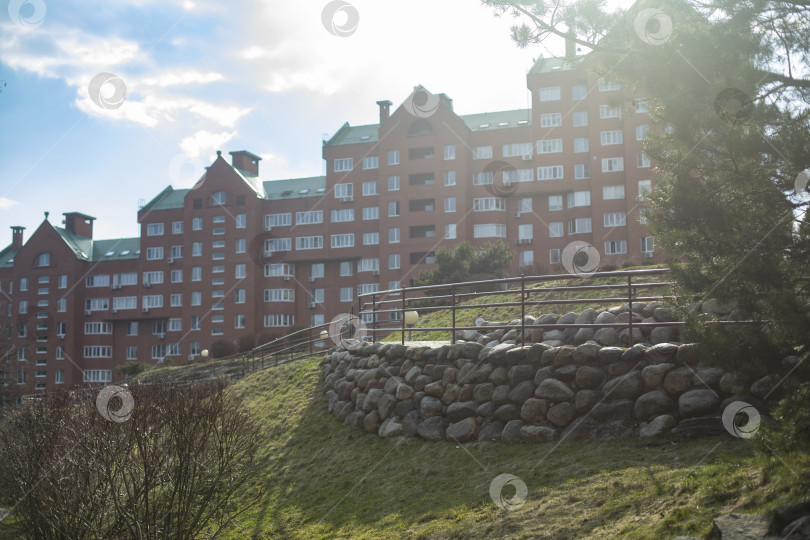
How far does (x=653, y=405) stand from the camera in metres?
9.66

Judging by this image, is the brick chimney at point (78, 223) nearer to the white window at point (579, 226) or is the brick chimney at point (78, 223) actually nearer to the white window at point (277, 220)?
the white window at point (277, 220)

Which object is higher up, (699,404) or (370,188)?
(370,188)

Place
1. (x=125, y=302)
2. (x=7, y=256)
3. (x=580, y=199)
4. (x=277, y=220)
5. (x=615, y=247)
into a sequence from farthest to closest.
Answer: (x=7, y=256), (x=125, y=302), (x=277, y=220), (x=580, y=199), (x=615, y=247)

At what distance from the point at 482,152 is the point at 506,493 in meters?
49.4

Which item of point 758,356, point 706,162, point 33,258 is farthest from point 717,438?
point 33,258

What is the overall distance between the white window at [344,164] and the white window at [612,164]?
21.1m

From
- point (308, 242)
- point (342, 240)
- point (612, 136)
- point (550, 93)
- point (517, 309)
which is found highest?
point (550, 93)

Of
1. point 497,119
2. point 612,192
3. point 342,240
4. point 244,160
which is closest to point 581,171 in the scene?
point 612,192

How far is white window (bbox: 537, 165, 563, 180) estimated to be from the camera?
179 ft

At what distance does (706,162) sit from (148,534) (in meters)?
8.75

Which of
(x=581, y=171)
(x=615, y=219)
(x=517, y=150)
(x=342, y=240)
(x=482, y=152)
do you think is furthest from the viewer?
(x=342, y=240)

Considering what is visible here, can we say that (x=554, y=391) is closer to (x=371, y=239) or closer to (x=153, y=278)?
(x=371, y=239)

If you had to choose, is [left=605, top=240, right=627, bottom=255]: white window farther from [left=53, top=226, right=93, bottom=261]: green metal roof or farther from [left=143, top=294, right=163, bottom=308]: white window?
[left=53, top=226, right=93, bottom=261]: green metal roof

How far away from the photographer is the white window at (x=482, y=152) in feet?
185
